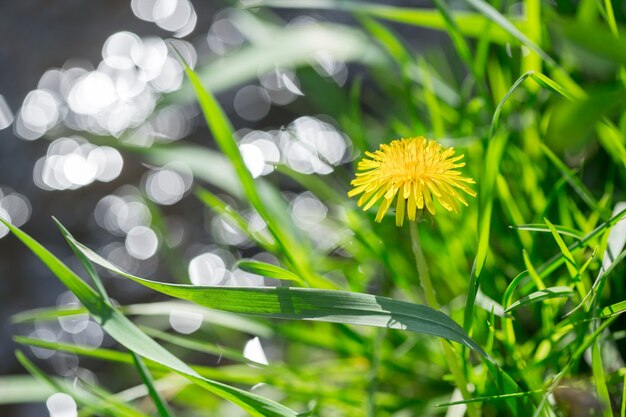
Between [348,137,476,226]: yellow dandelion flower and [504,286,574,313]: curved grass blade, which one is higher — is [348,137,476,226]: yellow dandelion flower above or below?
above

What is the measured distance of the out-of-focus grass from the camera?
57 cm

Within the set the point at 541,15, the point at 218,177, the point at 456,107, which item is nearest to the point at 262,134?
the point at 218,177

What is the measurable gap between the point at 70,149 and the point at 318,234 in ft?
3.28

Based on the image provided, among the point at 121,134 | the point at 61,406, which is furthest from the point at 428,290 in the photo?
the point at 121,134

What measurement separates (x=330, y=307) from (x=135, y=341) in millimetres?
161

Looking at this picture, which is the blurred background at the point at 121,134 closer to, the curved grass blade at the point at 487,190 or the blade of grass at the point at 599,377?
the curved grass blade at the point at 487,190

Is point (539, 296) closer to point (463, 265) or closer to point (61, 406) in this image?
point (463, 265)

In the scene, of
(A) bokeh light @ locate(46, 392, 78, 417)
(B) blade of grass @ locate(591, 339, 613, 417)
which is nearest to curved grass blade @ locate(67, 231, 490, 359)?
(B) blade of grass @ locate(591, 339, 613, 417)

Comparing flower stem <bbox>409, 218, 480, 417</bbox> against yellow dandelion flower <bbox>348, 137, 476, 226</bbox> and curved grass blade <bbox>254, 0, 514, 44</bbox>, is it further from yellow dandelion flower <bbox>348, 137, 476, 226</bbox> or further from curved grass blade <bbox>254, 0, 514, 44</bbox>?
curved grass blade <bbox>254, 0, 514, 44</bbox>

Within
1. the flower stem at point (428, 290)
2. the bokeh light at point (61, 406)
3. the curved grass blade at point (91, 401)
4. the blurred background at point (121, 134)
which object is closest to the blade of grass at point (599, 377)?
the flower stem at point (428, 290)

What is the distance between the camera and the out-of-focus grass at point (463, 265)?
0.57m

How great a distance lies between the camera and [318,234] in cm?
131

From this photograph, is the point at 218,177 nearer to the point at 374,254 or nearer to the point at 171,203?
the point at 374,254

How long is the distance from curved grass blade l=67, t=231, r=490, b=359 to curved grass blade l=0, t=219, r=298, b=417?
2.4 inches
